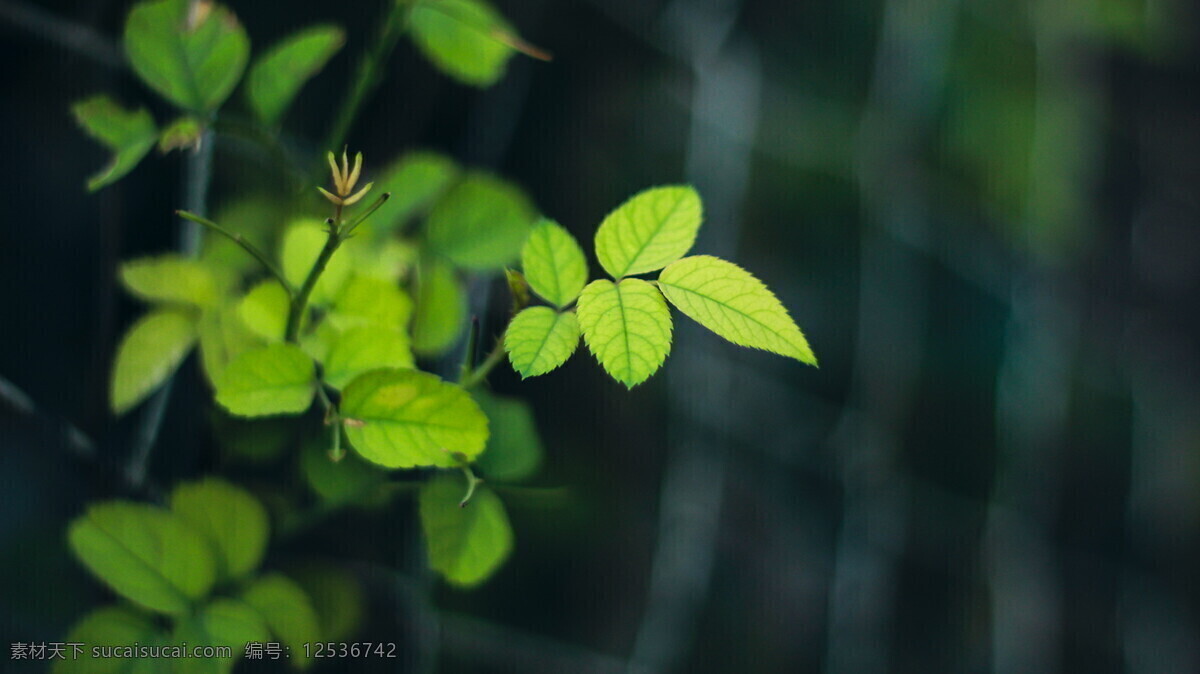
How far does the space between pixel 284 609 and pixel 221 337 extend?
0.15 meters

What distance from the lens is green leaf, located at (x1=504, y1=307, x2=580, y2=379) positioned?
306mm

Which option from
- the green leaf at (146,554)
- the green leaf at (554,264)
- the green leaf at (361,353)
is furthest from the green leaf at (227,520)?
the green leaf at (554,264)

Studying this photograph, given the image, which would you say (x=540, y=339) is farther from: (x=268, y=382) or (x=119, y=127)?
(x=119, y=127)

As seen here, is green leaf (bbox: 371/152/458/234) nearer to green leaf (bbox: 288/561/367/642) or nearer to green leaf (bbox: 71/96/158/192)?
green leaf (bbox: 71/96/158/192)

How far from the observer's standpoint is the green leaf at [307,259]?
1.32 ft

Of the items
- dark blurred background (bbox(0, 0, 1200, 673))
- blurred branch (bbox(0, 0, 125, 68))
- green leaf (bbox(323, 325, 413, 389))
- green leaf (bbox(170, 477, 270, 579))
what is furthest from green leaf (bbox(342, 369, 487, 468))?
blurred branch (bbox(0, 0, 125, 68))

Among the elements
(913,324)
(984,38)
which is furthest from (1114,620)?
(984,38)

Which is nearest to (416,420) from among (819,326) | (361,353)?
(361,353)

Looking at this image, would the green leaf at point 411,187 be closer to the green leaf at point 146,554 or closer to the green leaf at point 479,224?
the green leaf at point 479,224

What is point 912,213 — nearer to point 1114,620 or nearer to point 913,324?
point 913,324

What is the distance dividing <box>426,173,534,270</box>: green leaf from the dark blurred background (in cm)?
21

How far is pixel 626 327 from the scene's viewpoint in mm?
314

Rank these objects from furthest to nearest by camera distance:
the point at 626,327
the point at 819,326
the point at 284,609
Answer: the point at 819,326
the point at 284,609
the point at 626,327

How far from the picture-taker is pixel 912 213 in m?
1.01
